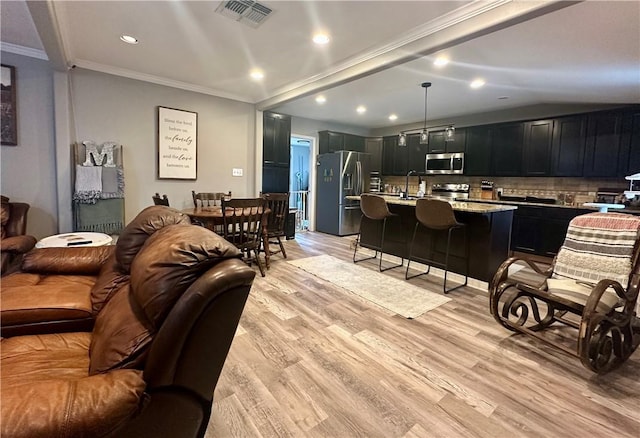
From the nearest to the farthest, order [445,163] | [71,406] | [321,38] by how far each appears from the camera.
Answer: [71,406] → [321,38] → [445,163]

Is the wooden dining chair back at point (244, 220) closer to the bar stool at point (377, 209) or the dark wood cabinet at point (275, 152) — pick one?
the bar stool at point (377, 209)

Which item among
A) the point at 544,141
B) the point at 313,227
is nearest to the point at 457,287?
the point at 544,141

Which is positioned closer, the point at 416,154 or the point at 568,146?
the point at 568,146

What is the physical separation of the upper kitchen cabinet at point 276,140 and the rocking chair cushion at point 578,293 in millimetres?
4405

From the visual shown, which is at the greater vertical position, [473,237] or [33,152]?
[33,152]

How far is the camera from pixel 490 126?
18.0ft

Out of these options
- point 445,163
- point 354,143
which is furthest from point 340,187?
point 445,163

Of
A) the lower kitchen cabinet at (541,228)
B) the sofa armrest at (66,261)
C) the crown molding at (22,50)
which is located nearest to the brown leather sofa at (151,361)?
the sofa armrest at (66,261)

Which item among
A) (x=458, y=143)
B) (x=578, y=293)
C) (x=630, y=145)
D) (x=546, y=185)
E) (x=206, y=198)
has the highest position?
(x=458, y=143)

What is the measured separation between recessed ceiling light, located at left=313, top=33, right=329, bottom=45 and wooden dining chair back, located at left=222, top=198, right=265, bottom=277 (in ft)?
5.77

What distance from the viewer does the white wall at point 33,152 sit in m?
3.42

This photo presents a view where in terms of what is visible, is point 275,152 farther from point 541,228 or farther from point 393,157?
point 541,228

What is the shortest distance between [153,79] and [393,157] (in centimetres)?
495

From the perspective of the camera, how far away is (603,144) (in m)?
4.38
